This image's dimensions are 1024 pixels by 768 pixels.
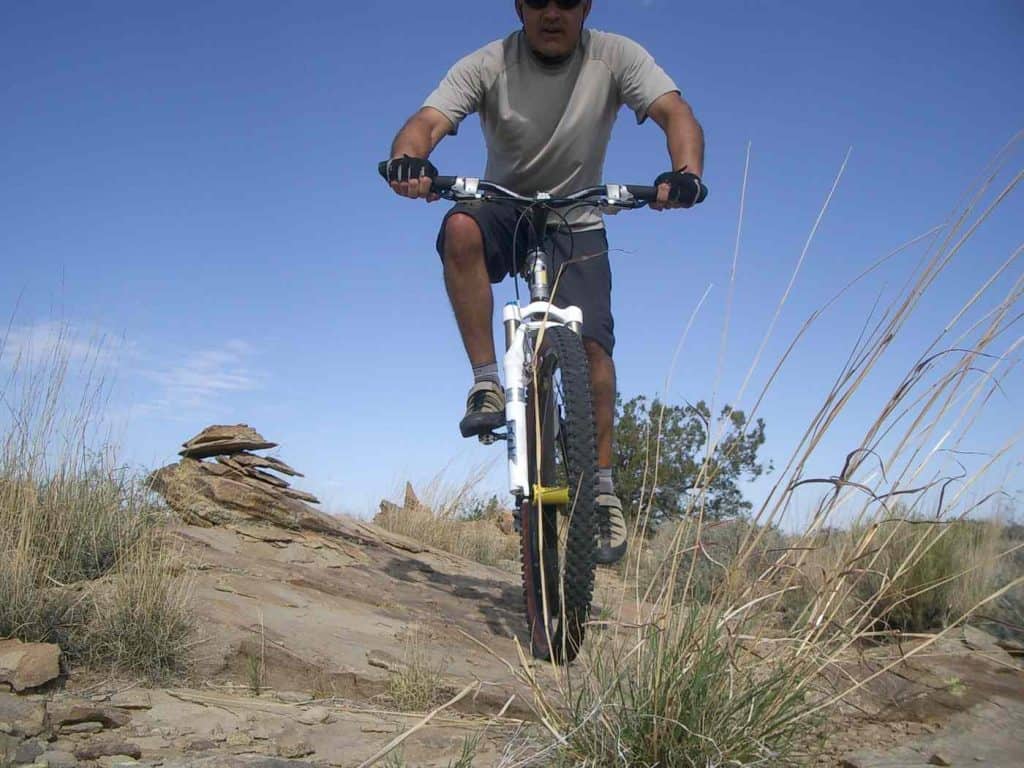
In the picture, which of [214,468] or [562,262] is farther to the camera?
[214,468]

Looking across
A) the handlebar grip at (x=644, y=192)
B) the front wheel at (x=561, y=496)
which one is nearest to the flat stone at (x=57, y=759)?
the front wheel at (x=561, y=496)

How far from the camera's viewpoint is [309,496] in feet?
18.7

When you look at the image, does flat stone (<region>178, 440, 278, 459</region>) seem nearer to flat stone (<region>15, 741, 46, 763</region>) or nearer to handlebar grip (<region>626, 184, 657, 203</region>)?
handlebar grip (<region>626, 184, 657, 203</region>)

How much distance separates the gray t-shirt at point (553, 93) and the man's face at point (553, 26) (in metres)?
0.08

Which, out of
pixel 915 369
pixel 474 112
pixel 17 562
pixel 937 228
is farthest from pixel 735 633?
pixel 474 112

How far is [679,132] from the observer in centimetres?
347

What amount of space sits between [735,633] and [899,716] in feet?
3.65

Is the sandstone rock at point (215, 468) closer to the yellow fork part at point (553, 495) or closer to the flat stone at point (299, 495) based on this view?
the flat stone at point (299, 495)

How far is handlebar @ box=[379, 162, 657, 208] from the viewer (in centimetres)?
317

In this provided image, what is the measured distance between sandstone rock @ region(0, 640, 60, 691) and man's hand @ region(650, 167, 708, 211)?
250cm

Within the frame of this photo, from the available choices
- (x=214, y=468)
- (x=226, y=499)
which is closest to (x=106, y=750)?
(x=226, y=499)

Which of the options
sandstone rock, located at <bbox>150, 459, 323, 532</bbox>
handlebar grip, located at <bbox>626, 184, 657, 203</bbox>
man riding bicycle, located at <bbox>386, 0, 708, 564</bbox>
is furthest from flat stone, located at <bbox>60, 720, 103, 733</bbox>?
sandstone rock, located at <bbox>150, 459, 323, 532</bbox>

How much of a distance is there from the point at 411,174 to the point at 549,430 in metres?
1.07

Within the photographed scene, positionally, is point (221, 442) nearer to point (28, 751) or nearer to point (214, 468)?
point (214, 468)
